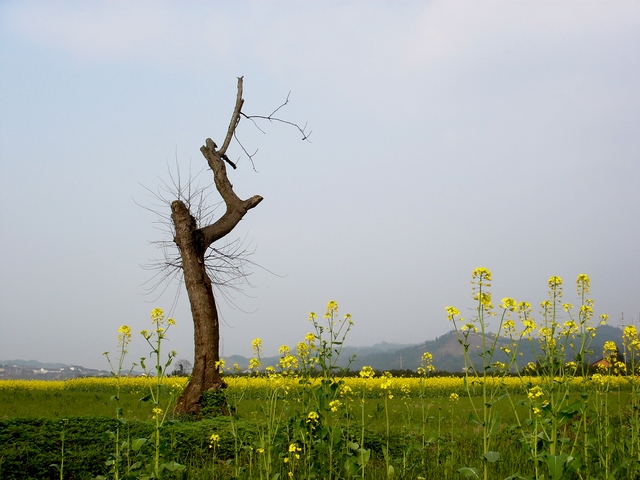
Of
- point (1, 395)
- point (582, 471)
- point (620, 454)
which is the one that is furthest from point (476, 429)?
point (1, 395)

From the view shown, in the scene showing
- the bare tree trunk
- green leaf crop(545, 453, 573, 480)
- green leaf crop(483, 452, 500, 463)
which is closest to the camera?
green leaf crop(483, 452, 500, 463)

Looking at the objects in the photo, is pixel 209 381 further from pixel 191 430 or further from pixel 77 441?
pixel 77 441

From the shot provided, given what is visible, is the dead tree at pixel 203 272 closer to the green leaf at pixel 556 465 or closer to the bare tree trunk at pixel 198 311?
the bare tree trunk at pixel 198 311

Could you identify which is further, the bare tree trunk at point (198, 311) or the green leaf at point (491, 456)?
the bare tree trunk at point (198, 311)

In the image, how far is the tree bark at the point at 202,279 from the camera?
35.4 feet

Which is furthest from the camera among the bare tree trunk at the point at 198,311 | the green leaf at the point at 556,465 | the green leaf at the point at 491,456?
the bare tree trunk at the point at 198,311

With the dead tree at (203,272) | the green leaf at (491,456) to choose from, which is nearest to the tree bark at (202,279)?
the dead tree at (203,272)

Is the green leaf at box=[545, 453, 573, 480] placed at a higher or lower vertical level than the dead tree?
lower

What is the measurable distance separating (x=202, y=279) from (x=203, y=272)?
0.18 meters

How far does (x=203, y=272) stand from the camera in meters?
11.3

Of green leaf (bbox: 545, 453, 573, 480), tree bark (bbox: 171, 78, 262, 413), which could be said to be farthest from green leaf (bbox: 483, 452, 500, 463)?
tree bark (bbox: 171, 78, 262, 413)

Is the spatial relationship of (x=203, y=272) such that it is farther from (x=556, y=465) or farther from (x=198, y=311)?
(x=556, y=465)

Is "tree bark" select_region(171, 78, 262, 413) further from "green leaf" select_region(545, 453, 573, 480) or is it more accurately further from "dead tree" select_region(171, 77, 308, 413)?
"green leaf" select_region(545, 453, 573, 480)

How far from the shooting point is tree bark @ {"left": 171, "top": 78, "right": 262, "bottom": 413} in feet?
35.4
